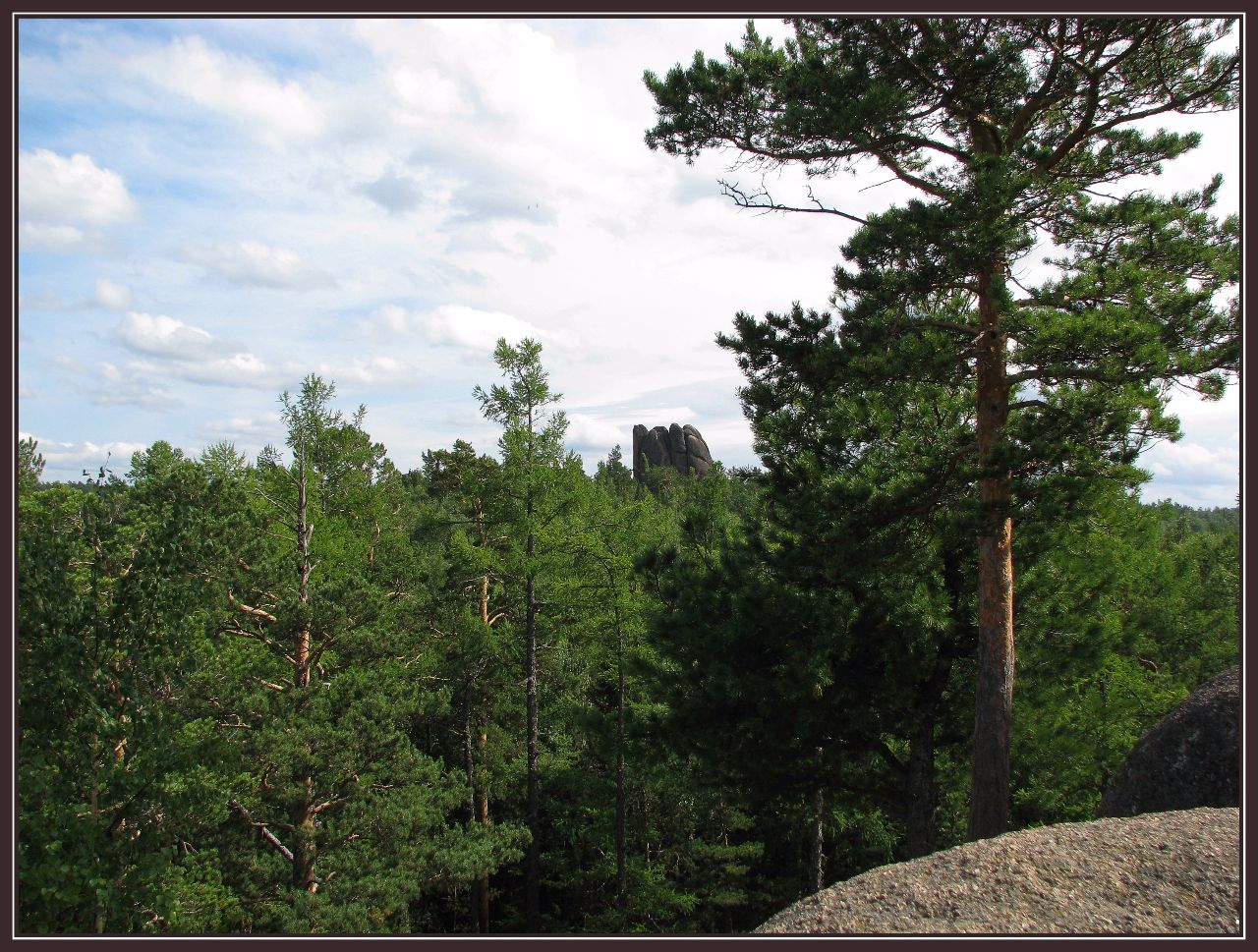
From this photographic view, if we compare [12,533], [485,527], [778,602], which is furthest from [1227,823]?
[485,527]

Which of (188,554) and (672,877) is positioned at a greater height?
(188,554)

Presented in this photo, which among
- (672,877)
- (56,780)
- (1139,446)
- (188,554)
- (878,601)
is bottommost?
(672,877)

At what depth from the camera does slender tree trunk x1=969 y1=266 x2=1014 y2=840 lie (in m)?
7.33

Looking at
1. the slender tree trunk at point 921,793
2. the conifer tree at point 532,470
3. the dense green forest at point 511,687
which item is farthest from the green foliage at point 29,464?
the slender tree trunk at point 921,793

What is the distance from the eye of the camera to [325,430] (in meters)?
16.8

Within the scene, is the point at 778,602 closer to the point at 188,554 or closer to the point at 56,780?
the point at 188,554

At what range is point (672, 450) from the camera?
70188 millimetres

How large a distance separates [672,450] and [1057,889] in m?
65.7

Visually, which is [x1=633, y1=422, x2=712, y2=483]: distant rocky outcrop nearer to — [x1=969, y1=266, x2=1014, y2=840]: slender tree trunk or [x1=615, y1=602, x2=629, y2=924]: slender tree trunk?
[x1=615, y1=602, x2=629, y2=924]: slender tree trunk

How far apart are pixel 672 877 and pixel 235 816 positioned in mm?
10091

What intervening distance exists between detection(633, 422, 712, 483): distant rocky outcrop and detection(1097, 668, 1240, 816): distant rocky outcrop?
197 feet

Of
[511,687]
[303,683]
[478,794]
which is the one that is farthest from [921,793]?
[478,794]

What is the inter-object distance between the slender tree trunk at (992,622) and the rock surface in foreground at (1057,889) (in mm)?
1971

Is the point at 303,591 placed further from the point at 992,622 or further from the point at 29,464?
the point at 992,622
